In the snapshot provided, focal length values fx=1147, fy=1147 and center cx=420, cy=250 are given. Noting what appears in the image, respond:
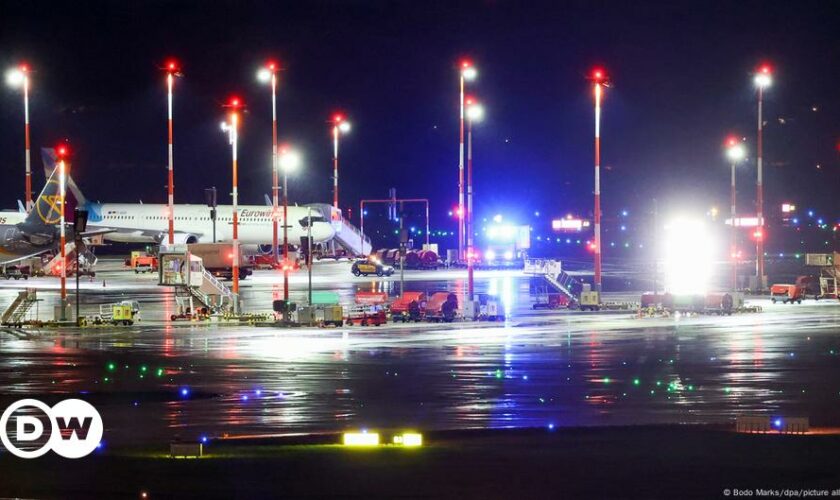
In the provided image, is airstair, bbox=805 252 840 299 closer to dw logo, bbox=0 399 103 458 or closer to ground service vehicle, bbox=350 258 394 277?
ground service vehicle, bbox=350 258 394 277

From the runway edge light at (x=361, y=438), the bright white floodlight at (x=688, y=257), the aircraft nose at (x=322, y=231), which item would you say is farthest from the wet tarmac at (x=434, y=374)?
the aircraft nose at (x=322, y=231)

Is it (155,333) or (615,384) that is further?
(155,333)

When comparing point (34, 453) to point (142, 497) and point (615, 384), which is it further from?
point (615, 384)

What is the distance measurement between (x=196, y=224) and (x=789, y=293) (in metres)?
55.2

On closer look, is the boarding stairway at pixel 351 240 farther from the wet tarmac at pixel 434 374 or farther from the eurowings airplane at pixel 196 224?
the wet tarmac at pixel 434 374

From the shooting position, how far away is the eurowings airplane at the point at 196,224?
91.2 metres

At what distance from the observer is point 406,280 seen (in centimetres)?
6700

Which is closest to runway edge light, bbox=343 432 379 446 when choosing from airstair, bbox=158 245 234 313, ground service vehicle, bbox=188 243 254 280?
airstair, bbox=158 245 234 313

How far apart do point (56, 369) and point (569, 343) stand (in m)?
13.2

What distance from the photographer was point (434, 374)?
76.7 feet

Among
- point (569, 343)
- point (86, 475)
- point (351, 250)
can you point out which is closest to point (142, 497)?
point (86, 475)

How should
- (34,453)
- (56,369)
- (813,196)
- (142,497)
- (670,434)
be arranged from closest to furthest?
(142,497), (34,453), (670,434), (56,369), (813,196)

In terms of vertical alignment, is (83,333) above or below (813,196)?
below

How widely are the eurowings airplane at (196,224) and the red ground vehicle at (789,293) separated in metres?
47.2
